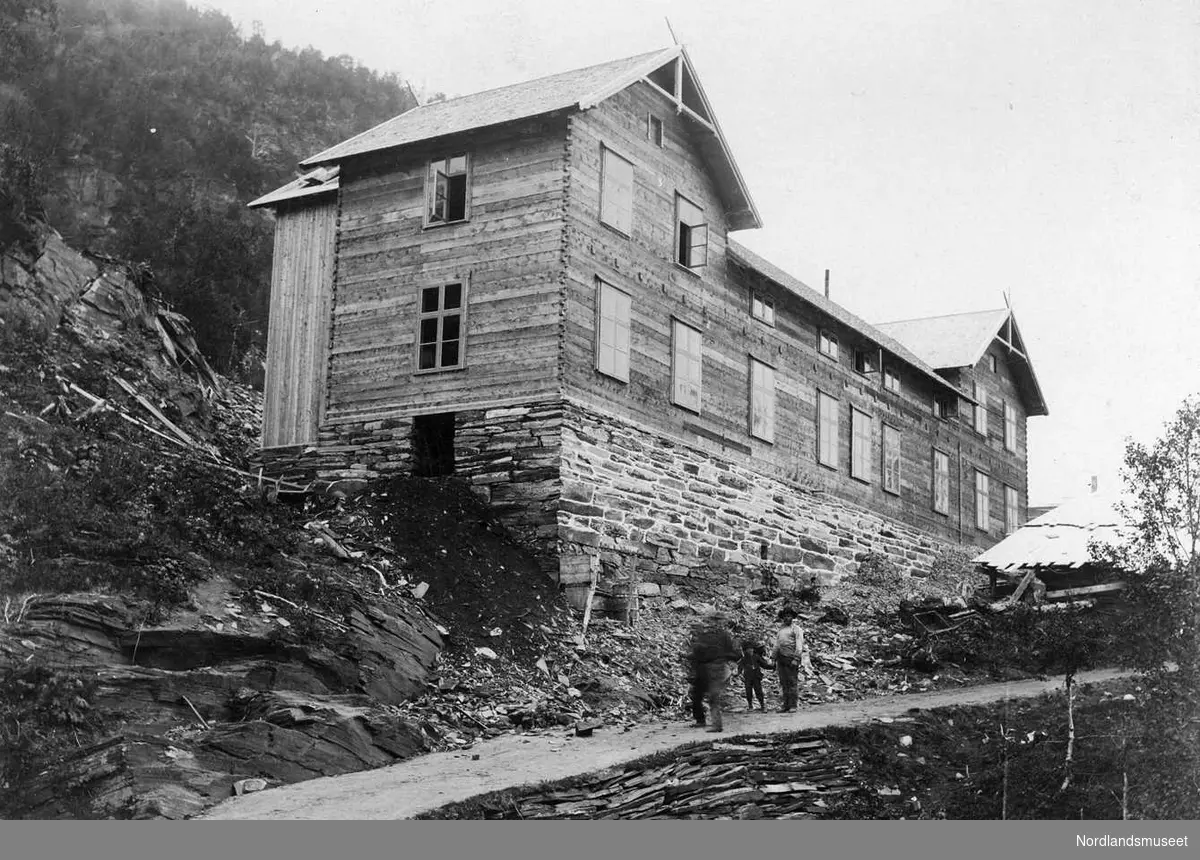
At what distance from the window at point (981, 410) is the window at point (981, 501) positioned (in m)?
1.49

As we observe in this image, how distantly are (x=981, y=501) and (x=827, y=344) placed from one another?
10.8 meters

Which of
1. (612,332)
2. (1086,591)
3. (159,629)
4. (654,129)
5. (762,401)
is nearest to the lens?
(159,629)

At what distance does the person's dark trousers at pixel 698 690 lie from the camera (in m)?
18.3

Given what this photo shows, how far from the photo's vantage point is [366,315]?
27.0 meters

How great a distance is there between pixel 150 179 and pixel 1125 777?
118 ft

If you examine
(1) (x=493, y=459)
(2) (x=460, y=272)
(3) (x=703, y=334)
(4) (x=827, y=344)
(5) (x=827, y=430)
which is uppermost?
(4) (x=827, y=344)

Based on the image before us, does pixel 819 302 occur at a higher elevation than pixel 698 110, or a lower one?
lower

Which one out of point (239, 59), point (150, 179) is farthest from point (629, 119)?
point (239, 59)

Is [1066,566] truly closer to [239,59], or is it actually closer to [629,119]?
[629,119]

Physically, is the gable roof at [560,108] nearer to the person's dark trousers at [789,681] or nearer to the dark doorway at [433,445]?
the dark doorway at [433,445]

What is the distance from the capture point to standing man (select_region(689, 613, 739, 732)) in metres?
17.8

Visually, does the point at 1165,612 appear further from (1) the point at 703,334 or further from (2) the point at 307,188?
(2) the point at 307,188

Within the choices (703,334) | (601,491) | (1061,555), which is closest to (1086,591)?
(1061,555)

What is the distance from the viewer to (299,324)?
28.5 m
